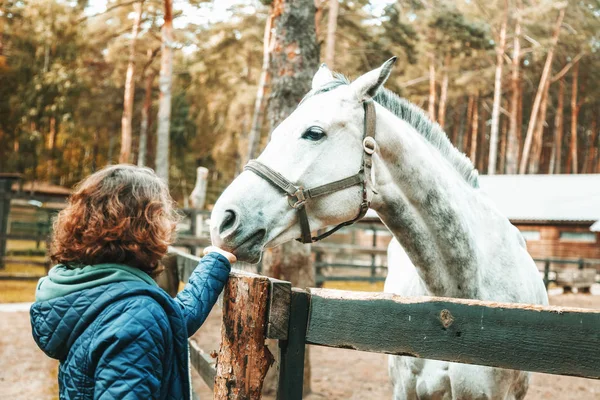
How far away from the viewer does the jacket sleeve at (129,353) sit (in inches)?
55.8

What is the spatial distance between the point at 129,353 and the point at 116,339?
0.05 m

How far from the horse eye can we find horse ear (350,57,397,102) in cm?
27

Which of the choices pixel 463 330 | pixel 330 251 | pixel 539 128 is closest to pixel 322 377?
pixel 463 330

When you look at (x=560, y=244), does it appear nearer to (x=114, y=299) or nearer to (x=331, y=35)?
(x=331, y=35)

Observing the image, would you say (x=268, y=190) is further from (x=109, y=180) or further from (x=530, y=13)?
(x=530, y=13)

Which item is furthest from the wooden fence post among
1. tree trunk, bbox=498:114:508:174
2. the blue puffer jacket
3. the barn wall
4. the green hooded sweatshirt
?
tree trunk, bbox=498:114:508:174

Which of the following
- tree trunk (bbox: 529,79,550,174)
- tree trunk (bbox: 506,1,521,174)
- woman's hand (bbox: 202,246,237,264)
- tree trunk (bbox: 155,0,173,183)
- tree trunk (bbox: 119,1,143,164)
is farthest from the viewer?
tree trunk (bbox: 529,79,550,174)

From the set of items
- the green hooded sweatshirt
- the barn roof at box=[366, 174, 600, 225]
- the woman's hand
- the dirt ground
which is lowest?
the dirt ground

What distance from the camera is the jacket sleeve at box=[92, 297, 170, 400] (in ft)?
4.65

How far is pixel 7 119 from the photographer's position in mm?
25984

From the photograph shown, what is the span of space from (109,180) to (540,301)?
7.96 ft

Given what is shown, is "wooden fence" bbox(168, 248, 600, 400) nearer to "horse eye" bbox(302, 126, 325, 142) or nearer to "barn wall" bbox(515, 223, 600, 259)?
"horse eye" bbox(302, 126, 325, 142)

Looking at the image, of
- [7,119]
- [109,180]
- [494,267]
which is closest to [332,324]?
[109,180]

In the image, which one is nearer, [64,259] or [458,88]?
[64,259]
